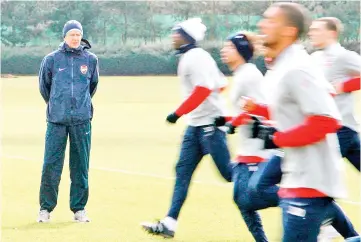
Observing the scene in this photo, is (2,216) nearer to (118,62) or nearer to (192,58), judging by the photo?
(192,58)

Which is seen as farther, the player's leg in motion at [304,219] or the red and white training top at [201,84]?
the red and white training top at [201,84]

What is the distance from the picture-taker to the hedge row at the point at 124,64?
48.9 meters

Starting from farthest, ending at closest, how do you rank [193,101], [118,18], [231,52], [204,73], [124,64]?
[124,64] → [118,18] → [204,73] → [193,101] → [231,52]

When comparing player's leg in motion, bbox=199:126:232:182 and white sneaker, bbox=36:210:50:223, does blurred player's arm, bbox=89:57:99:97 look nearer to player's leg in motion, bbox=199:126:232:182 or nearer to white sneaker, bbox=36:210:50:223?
white sneaker, bbox=36:210:50:223

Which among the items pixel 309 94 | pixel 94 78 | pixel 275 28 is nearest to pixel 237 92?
pixel 275 28

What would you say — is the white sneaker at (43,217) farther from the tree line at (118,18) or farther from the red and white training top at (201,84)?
the tree line at (118,18)

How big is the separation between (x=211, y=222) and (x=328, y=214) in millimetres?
4309

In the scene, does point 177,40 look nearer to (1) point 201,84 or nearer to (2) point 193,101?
(1) point 201,84

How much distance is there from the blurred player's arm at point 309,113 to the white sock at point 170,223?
377 centimetres

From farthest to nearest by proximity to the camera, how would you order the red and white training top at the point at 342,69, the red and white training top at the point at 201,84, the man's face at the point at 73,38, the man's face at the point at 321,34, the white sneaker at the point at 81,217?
the white sneaker at the point at 81,217 → the man's face at the point at 73,38 → the man's face at the point at 321,34 → the red and white training top at the point at 342,69 → the red and white training top at the point at 201,84

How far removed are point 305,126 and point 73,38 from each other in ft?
16.7

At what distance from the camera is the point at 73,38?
10.3m

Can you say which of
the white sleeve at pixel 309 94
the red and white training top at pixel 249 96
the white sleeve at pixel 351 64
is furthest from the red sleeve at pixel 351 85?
the white sleeve at pixel 309 94

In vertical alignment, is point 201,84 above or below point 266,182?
above
